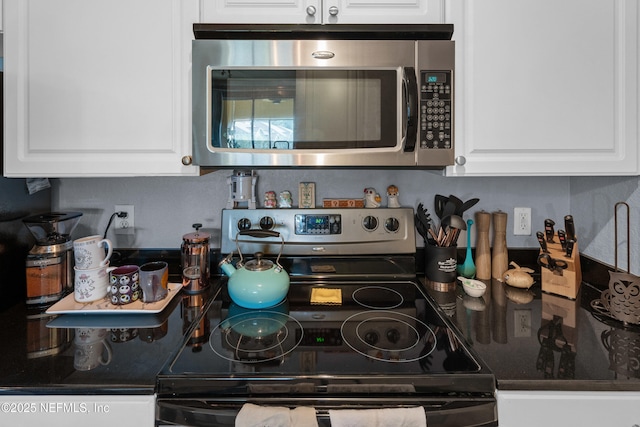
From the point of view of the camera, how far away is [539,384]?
0.80 meters

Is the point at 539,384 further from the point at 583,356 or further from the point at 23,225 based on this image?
the point at 23,225

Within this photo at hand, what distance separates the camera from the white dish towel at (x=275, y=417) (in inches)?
29.2

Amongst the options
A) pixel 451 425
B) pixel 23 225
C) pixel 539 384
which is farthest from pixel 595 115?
pixel 23 225

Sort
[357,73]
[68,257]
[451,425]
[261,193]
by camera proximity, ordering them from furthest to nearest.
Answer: [261,193]
[68,257]
[357,73]
[451,425]

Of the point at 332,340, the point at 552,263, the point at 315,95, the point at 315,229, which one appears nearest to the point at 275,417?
the point at 332,340

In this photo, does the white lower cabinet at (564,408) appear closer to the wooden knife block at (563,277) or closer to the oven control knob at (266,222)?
the wooden knife block at (563,277)

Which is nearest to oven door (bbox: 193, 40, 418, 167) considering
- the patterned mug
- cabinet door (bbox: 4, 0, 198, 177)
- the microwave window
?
the microwave window

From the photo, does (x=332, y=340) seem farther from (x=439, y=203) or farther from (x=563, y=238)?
(x=563, y=238)

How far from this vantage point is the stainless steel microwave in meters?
1.10

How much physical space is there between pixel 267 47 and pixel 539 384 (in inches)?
45.8

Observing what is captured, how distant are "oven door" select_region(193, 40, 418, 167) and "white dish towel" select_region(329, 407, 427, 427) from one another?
0.68 m

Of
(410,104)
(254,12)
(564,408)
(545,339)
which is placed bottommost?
(564,408)

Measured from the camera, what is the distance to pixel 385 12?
114 centimetres

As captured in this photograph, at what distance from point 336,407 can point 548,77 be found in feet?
3.84
